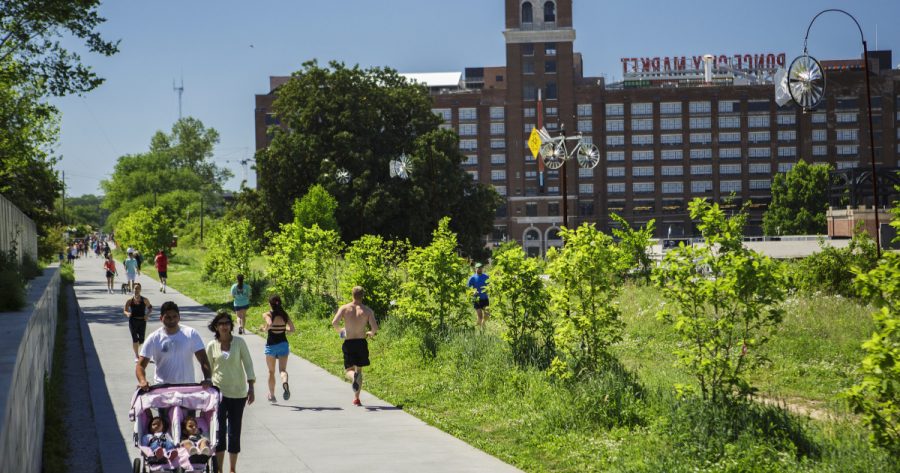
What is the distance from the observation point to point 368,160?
58.7 m

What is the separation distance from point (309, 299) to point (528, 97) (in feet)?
336

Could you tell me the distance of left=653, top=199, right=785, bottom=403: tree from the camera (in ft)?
33.4

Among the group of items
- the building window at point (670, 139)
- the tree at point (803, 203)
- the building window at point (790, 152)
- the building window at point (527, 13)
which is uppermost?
the building window at point (527, 13)

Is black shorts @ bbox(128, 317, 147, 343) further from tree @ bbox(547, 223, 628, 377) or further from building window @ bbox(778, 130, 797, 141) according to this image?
building window @ bbox(778, 130, 797, 141)

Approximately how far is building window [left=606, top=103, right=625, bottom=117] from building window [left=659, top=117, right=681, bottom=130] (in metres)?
5.60

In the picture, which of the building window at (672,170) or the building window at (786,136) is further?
the building window at (672,170)

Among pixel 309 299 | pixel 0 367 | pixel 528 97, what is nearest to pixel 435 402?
pixel 0 367

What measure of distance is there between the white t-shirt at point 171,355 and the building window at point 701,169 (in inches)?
5034

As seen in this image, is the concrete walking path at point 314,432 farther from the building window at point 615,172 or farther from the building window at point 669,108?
the building window at point 669,108

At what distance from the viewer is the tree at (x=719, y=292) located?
1019 centimetres

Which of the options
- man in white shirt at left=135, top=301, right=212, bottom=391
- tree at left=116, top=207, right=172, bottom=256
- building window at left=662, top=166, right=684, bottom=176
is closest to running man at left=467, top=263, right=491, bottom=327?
man in white shirt at left=135, top=301, right=212, bottom=391

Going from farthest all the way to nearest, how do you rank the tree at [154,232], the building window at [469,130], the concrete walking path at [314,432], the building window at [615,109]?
the building window at [469,130]
the building window at [615,109]
the tree at [154,232]
the concrete walking path at [314,432]

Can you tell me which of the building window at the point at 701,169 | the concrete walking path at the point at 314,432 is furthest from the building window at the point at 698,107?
the concrete walking path at the point at 314,432

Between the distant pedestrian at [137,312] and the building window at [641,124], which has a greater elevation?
the building window at [641,124]
